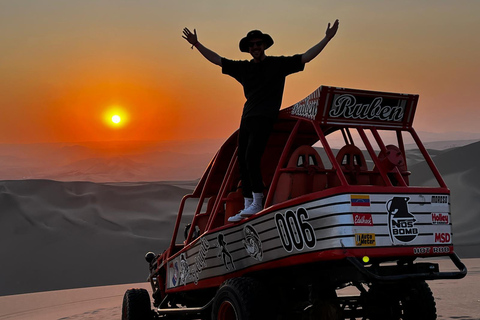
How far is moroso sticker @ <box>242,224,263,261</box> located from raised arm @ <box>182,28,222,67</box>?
2.11 meters

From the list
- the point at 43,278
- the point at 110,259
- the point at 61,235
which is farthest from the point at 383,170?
the point at 61,235

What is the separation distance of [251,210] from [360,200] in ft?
4.87

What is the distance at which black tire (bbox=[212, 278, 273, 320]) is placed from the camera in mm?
6816

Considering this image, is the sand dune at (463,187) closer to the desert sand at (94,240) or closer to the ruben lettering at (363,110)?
the desert sand at (94,240)

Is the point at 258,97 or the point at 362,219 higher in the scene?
the point at 258,97

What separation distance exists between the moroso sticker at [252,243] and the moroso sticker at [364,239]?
1.22 m

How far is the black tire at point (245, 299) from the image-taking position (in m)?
6.82

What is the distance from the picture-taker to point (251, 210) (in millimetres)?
7250

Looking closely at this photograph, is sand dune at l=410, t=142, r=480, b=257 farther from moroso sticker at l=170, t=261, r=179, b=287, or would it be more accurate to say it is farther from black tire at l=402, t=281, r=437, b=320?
black tire at l=402, t=281, r=437, b=320

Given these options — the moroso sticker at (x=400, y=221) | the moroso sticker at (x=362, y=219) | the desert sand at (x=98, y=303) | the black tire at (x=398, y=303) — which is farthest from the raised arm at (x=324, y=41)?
the desert sand at (x=98, y=303)

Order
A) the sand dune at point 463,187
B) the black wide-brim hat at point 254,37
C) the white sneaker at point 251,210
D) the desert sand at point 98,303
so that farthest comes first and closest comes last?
the sand dune at point 463,187
the desert sand at point 98,303
the black wide-brim hat at point 254,37
the white sneaker at point 251,210

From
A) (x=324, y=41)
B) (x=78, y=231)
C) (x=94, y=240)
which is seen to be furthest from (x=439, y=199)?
(x=78, y=231)

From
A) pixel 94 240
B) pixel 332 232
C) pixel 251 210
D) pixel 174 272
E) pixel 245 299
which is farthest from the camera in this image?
pixel 94 240

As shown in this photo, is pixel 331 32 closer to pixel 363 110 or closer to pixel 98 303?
pixel 363 110
